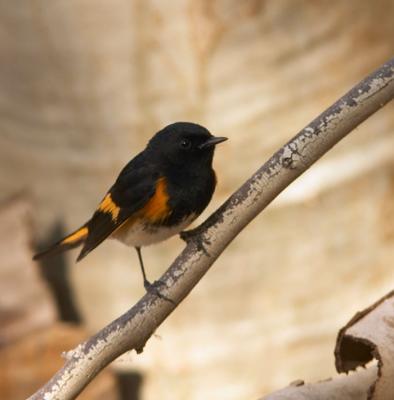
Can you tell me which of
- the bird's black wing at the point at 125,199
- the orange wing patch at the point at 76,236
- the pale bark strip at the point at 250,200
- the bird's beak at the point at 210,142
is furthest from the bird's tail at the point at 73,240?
the pale bark strip at the point at 250,200

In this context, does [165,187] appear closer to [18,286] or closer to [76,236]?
[76,236]

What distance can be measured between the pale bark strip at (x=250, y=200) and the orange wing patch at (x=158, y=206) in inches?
20.0

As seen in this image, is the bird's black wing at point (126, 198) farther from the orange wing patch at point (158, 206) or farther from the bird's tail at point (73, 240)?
the bird's tail at point (73, 240)

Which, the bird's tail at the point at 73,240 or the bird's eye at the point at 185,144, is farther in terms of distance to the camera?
the bird's tail at the point at 73,240

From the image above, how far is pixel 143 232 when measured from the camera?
1.74 meters

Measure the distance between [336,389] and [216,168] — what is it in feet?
5.57

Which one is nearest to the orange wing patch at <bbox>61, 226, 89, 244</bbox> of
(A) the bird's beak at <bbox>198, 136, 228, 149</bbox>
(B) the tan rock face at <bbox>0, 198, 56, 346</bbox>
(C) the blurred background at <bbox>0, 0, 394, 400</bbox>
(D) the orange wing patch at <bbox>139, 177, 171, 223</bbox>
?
(D) the orange wing patch at <bbox>139, 177, 171, 223</bbox>

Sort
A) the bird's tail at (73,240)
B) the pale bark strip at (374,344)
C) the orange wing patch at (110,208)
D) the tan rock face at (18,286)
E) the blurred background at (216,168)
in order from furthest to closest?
the tan rock face at (18,286) → the blurred background at (216,168) → the bird's tail at (73,240) → the orange wing patch at (110,208) → the pale bark strip at (374,344)

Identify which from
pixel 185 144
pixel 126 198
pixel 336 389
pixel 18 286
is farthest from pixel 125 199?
pixel 18 286

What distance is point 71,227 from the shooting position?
298 cm

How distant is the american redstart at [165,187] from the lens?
1.66m

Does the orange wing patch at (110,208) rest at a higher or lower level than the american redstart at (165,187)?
higher

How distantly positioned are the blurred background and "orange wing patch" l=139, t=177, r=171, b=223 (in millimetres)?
880

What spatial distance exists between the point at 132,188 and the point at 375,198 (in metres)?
1.27
